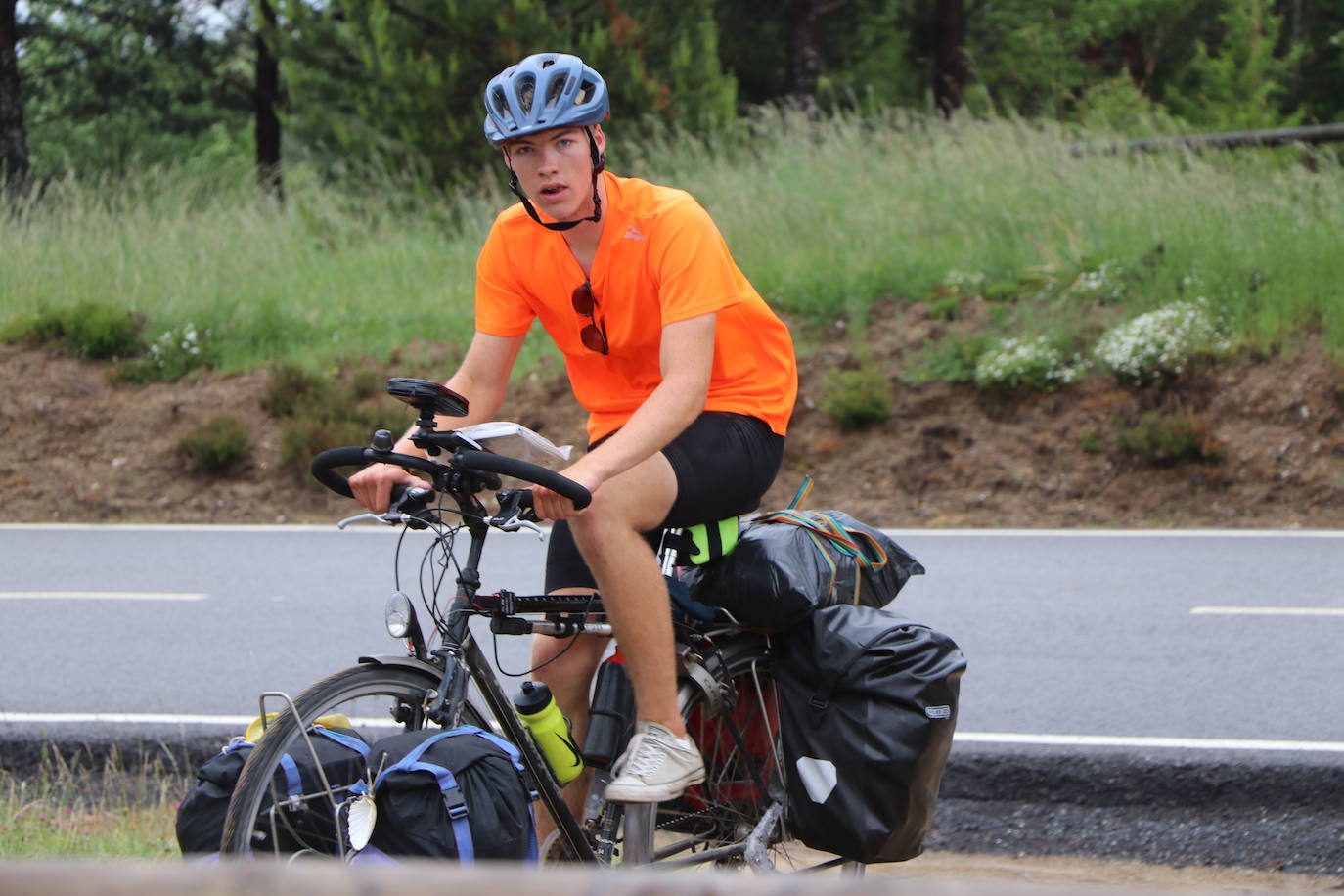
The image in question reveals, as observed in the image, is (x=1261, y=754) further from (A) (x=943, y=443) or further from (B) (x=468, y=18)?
(B) (x=468, y=18)

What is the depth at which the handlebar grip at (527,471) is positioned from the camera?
292 cm

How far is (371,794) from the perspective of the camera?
298cm

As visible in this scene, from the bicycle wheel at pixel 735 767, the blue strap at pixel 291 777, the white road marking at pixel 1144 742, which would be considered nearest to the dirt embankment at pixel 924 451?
the white road marking at pixel 1144 742

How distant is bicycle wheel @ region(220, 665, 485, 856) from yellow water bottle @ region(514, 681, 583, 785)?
283mm

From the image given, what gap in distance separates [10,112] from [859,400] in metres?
14.0

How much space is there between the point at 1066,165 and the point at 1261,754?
374 inches

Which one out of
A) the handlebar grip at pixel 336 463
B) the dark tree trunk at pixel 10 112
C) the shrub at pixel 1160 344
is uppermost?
the dark tree trunk at pixel 10 112

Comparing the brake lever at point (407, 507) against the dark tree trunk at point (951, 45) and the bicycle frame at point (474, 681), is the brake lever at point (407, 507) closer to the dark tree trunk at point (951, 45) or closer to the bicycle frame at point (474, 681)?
the bicycle frame at point (474, 681)

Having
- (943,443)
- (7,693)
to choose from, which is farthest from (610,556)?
(943,443)

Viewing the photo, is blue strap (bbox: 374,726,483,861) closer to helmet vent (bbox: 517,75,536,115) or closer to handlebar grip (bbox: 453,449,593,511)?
handlebar grip (bbox: 453,449,593,511)

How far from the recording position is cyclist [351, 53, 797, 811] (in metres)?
3.28

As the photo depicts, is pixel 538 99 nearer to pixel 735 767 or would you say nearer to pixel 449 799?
pixel 449 799

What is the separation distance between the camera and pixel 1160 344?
10.7 meters

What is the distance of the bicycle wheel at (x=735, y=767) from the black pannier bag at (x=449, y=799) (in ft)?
2.43
